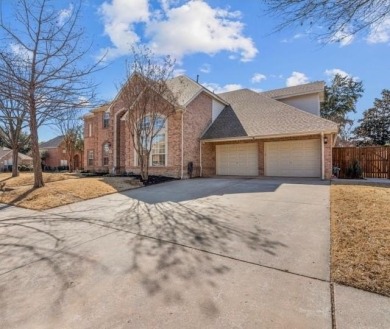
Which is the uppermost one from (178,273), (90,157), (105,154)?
(105,154)

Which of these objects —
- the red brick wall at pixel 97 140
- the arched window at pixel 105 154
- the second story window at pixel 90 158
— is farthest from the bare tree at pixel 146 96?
the second story window at pixel 90 158

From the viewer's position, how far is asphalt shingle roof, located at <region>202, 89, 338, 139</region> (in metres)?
13.6

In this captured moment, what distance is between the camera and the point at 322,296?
9.20 feet

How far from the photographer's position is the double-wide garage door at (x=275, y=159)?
570 inches

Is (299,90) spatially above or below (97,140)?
above

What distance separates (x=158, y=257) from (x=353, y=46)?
212 inches

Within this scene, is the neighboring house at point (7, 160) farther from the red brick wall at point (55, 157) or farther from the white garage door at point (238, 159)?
the white garage door at point (238, 159)

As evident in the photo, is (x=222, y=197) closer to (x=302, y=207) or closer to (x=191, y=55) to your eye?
(x=302, y=207)

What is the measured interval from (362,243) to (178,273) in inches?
123

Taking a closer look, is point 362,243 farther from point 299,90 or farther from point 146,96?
point 299,90

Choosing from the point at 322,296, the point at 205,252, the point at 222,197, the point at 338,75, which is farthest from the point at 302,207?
the point at 338,75

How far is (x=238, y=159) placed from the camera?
16938 mm

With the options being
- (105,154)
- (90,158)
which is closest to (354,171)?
(105,154)

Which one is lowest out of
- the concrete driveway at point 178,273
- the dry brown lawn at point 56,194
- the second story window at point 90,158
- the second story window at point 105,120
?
the concrete driveway at point 178,273
